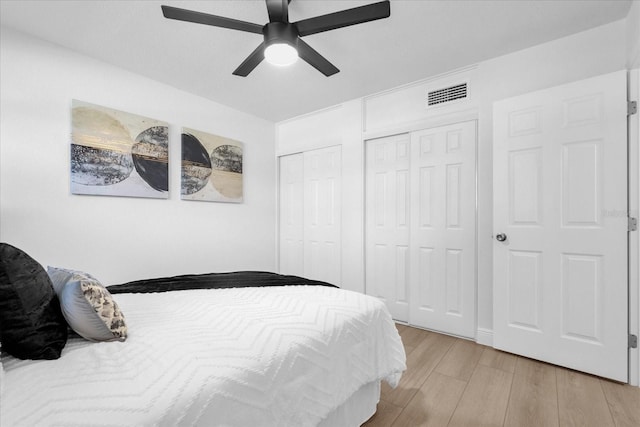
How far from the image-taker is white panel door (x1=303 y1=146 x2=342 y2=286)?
3.71 meters

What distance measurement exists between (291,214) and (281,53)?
261cm

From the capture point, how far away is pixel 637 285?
6.25 ft

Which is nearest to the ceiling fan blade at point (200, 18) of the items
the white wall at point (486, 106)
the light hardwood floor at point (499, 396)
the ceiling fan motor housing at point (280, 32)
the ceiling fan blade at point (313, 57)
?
the ceiling fan motor housing at point (280, 32)

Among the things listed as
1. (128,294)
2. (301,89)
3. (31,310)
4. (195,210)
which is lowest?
(128,294)

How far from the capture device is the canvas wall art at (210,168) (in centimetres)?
331

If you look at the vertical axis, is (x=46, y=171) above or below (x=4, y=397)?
above

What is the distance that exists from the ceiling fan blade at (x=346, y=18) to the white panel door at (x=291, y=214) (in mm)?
2436

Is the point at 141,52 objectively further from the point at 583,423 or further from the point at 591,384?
the point at 591,384

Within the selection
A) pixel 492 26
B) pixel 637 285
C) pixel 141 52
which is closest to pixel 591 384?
pixel 637 285

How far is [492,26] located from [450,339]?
263 cm

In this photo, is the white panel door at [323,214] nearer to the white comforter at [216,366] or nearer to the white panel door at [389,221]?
the white panel door at [389,221]

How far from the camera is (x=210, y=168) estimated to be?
3.53 m

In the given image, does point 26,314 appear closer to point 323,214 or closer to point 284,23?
point 284,23

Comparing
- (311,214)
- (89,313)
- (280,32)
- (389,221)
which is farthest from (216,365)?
(311,214)
